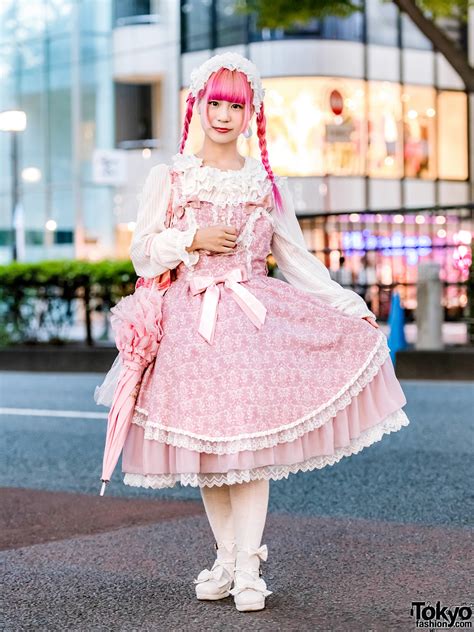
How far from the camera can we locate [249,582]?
445 centimetres

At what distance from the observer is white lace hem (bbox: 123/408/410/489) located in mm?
4414

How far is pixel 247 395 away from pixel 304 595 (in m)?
0.76

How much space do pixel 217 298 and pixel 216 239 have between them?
0.22 metres

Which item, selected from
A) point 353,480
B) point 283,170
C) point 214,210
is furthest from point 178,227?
point 283,170

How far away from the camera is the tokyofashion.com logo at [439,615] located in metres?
4.09

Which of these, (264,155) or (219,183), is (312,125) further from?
(219,183)

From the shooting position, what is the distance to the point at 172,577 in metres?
4.96

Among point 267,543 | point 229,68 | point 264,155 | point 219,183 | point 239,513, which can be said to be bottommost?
point 267,543

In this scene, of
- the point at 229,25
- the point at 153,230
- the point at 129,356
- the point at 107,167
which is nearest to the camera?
the point at 129,356

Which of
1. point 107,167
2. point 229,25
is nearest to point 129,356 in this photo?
point 107,167

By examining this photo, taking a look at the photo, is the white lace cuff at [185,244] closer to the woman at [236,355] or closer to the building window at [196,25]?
the woman at [236,355]

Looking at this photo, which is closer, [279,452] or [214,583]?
[279,452]

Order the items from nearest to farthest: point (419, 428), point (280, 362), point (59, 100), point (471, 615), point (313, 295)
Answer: point (471, 615) → point (280, 362) → point (313, 295) → point (419, 428) → point (59, 100)

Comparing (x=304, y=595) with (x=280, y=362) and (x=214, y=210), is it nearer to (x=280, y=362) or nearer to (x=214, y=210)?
(x=280, y=362)
